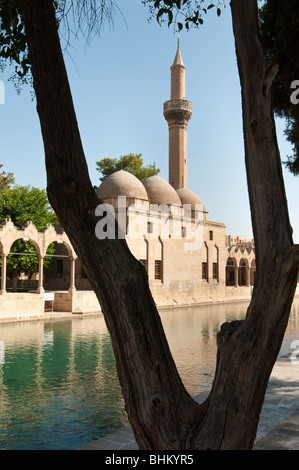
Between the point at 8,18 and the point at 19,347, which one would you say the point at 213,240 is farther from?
the point at 8,18

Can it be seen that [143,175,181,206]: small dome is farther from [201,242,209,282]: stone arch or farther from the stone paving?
the stone paving

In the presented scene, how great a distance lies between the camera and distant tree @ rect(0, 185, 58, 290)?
23.0m

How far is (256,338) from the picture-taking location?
2104 mm

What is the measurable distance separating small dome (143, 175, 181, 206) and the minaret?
2.92 meters

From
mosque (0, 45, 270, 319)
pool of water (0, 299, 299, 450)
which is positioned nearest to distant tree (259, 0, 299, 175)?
pool of water (0, 299, 299, 450)

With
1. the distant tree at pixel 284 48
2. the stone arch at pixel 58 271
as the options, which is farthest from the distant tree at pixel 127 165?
the distant tree at pixel 284 48

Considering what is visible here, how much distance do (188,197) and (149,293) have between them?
3067 cm

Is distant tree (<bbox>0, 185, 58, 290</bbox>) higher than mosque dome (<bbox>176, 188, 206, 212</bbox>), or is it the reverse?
mosque dome (<bbox>176, 188, 206, 212</bbox>)

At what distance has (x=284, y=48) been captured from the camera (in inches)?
223

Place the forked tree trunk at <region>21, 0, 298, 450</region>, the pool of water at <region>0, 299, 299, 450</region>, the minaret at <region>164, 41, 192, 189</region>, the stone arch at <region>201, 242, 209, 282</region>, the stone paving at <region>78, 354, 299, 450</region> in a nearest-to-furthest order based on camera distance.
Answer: the forked tree trunk at <region>21, 0, 298, 450</region> → the stone paving at <region>78, 354, 299, 450</region> → the pool of water at <region>0, 299, 299, 450</region> → the stone arch at <region>201, 242, 209, 282</region> → the minaret at <region>164, 41, 192, 189</region>

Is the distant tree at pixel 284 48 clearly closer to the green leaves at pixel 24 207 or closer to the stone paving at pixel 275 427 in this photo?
the stone paving at pixel 275 427

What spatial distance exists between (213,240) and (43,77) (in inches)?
1216

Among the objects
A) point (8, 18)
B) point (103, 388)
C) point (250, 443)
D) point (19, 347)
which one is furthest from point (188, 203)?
point (250, 443)

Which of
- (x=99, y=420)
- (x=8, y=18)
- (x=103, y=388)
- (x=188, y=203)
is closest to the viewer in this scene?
(x=8, y=18)
